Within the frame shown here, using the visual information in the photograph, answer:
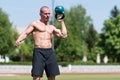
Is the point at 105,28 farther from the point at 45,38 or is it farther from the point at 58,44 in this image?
the point at 45,38

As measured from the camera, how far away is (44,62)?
9.98 meters

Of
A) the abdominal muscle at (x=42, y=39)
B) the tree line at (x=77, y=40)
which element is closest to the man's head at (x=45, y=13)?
the abdominal muscle at (x=42, y=39)

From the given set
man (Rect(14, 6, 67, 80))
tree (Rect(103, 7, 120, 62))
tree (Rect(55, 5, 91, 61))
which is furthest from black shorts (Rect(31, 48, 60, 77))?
tree (Rect(103, 7, 120, 62))

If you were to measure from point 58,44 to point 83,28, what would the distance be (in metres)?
38.7

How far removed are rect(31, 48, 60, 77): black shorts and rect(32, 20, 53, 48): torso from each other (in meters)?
0.12

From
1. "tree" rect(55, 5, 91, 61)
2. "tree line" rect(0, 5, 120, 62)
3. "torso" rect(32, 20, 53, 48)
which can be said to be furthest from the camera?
"tree" rect(55, 5, 91, 61)

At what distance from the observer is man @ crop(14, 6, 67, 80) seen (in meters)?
9.90

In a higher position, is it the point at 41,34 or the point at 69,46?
the point at 41,34

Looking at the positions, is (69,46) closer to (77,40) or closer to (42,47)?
(77,40)

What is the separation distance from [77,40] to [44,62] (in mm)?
70856

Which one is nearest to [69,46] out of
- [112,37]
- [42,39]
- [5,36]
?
[112,37]

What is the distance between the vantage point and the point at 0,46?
59656mm

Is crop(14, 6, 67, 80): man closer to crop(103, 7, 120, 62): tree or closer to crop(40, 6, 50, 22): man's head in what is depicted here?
crop(40, 6, 50, 22): man's head

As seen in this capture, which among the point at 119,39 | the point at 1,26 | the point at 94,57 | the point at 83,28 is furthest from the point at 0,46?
the point at 83,28
